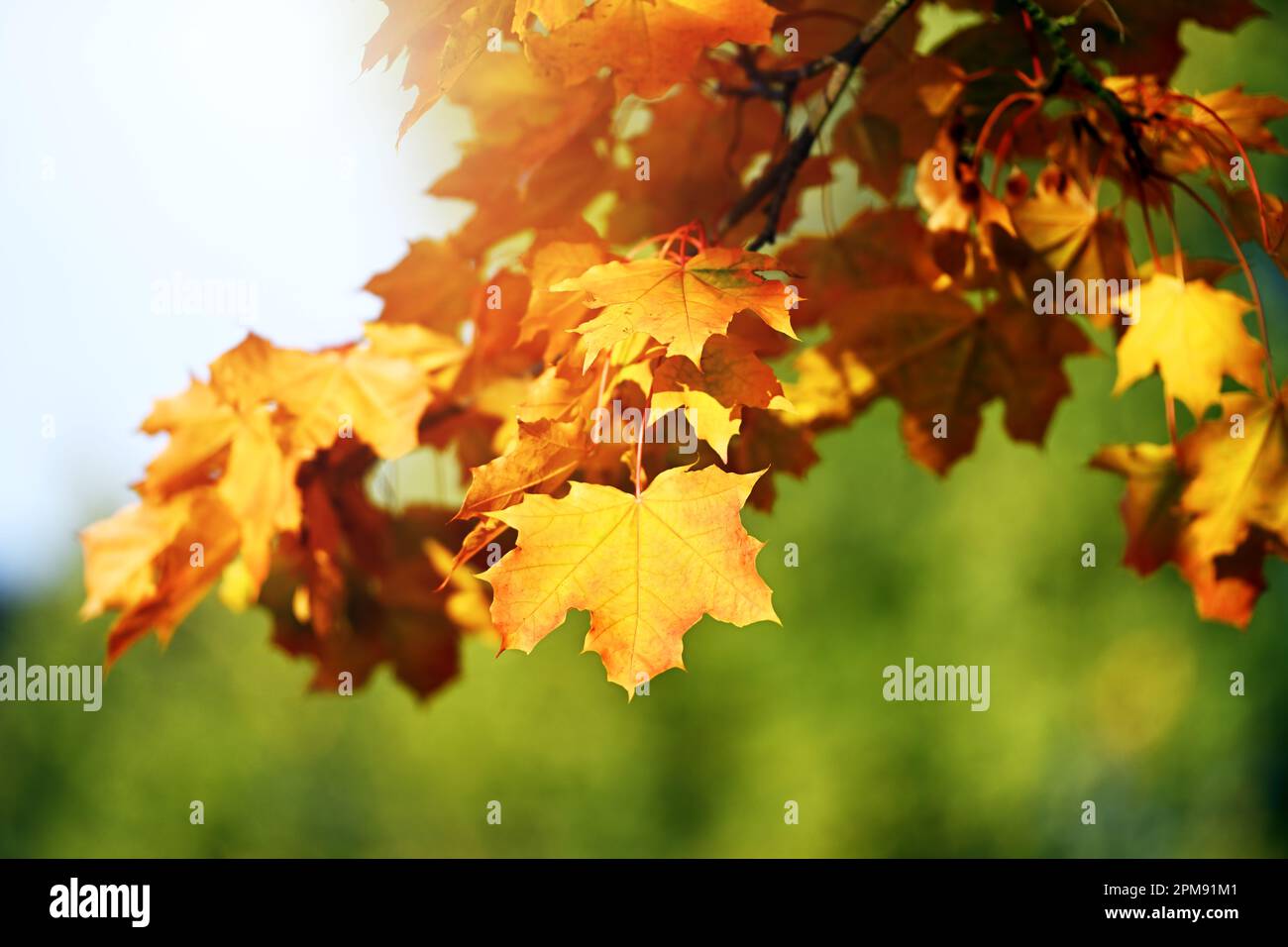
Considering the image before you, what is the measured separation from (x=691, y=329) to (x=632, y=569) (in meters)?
0.16

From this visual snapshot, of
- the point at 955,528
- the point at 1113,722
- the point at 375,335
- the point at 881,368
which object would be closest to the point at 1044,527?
the point at 955,528

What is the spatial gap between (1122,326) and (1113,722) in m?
3.65

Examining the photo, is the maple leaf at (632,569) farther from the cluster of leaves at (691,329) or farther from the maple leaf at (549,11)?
the maple leaf at (549,11)

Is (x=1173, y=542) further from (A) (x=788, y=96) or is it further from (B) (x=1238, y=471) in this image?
(A) (x=788, y=96)

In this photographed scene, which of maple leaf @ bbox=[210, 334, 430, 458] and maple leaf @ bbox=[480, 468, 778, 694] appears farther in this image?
maple leaf @ bbox=[210, 334, 430, 458]

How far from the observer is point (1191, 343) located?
87 centimetres

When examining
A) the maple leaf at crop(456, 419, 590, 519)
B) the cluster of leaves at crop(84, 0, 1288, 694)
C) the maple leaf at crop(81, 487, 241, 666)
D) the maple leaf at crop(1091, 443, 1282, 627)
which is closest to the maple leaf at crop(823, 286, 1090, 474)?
the cluster of leaves at crop(84, 0, 1288, 694)

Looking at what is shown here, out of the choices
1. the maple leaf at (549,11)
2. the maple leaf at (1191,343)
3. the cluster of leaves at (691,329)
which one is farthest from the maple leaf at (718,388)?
the maple leaf at (1191,343)

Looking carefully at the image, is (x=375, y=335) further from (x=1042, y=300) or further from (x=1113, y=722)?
(x=1113, y=722)

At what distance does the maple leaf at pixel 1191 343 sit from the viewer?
86 centimetres

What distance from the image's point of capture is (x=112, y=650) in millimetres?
918

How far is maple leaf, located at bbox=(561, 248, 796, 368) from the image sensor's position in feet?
2.03

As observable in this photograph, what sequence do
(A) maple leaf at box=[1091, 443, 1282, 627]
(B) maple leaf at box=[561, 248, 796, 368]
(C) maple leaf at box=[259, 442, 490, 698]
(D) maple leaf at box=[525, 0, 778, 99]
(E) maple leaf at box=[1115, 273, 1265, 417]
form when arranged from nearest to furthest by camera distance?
1. (B) maple leaf at box=[561, 248, 796, 368]
2. (D) maple leaf at box=[525, 0, 778, 99]
3. (E) maple leaf at box=[1115, 273, 1265, 417]
4. (A) maple leaf at box=[1091, 443, 1282, 627]
5. (C) maple leaf at box=[259, 442, 490, 698]

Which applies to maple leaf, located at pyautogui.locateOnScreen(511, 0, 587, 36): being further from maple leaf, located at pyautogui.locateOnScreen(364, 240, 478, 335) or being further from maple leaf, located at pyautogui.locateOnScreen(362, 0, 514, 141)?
maple leaf, located at pyautogui.locateOnScreen(364, 240, 478, 335)
